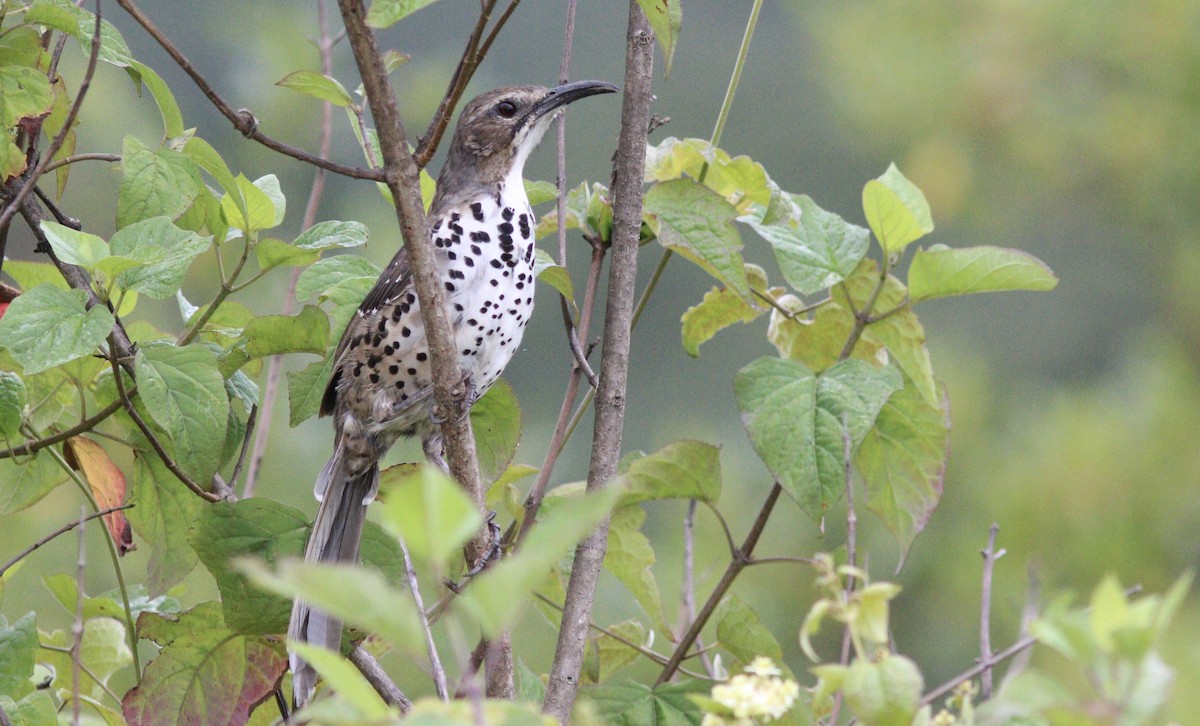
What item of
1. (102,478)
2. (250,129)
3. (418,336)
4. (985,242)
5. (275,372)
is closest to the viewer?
(250,129)

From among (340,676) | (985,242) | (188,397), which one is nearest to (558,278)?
(188,397)

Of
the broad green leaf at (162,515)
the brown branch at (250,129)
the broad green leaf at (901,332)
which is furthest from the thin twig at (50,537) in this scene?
the broad green leaf at (901,332)

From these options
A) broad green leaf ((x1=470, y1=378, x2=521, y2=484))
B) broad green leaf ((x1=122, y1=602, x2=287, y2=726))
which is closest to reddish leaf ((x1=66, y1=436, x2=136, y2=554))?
broad green leaf ((x1=122, y1=602, x2=287, y2=726))

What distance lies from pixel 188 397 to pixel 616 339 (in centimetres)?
64

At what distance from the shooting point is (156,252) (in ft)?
5.90

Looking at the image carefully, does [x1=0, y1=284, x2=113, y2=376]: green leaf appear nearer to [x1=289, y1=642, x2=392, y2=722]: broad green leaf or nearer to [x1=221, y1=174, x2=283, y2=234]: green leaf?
[x1=221, y1=174, x2=283, y2=234]: green leaf

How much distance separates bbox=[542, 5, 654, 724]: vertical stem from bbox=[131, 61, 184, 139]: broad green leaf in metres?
0.74

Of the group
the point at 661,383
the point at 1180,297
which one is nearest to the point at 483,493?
the point at 1180,297

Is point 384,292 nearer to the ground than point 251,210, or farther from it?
nearer to the ground

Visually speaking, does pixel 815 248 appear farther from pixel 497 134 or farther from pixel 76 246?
pixel 497 134

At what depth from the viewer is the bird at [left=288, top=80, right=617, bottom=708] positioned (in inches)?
106

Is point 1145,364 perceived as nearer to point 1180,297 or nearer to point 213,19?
point 1180,297

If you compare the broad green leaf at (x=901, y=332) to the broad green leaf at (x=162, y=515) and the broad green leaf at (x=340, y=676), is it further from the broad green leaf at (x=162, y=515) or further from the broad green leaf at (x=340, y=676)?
the broad green leaf at (x=340, y=676)

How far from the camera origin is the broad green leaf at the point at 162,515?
6.81ft
